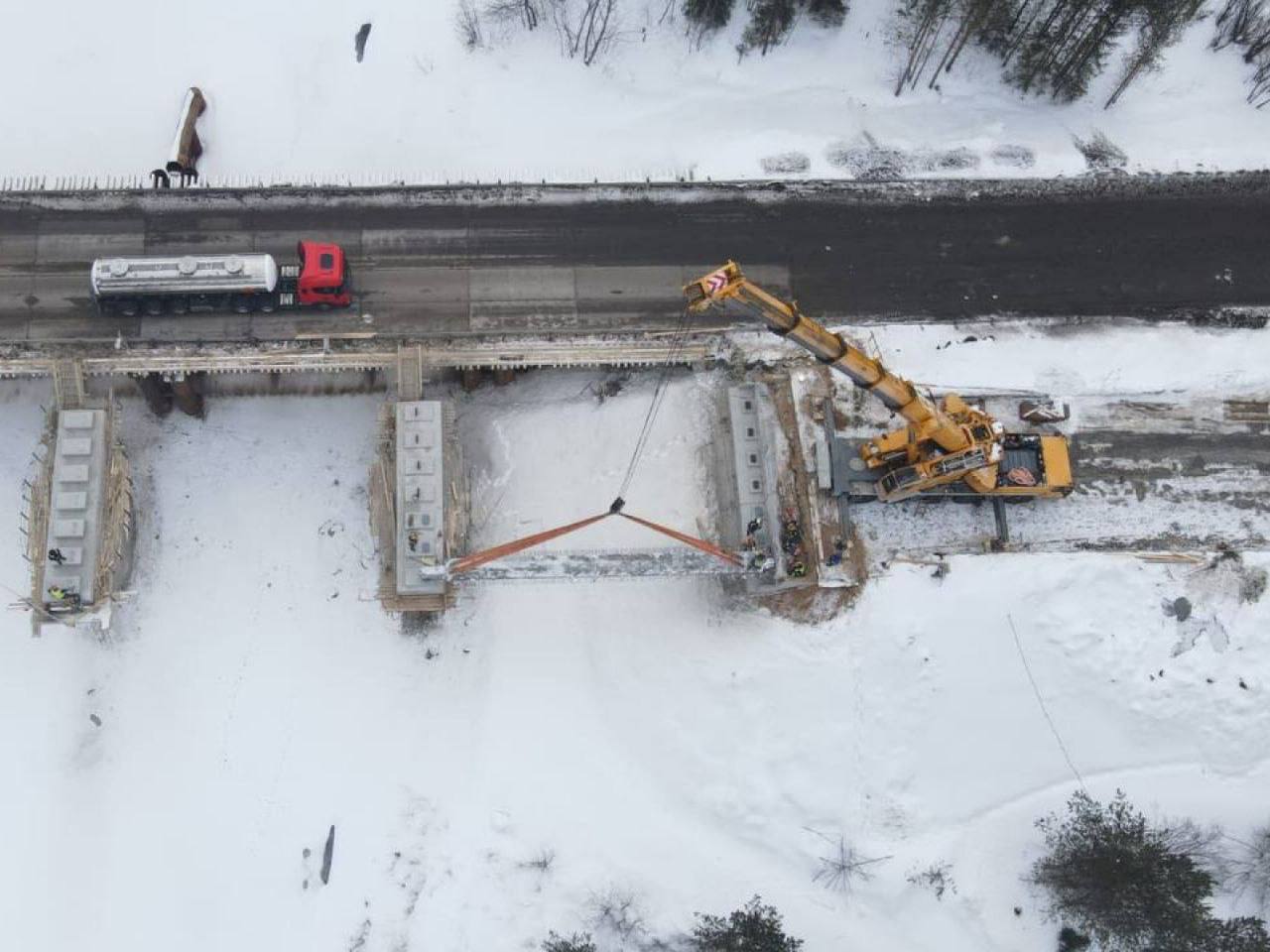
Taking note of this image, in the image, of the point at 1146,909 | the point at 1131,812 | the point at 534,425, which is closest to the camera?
the point at 1146,909

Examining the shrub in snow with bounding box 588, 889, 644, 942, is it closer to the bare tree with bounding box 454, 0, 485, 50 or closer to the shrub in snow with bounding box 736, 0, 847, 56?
the shrub in snow with bounding box 736, 0, 847, 56

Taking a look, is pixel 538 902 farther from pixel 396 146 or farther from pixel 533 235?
pixel 396 146

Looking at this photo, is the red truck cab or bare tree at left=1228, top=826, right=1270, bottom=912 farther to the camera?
the red truck cab

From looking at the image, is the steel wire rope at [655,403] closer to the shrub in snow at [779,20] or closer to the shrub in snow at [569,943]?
the shrub in snow at [779,20]

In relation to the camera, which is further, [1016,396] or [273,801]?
[1016,396]

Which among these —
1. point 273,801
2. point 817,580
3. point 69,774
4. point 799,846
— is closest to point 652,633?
point 817,580

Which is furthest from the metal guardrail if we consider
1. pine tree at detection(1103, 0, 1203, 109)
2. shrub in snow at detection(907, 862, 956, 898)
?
pine tree at detection(1103, 0, 1203, 109)
